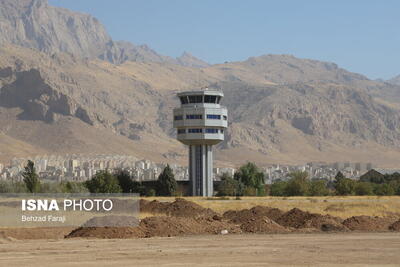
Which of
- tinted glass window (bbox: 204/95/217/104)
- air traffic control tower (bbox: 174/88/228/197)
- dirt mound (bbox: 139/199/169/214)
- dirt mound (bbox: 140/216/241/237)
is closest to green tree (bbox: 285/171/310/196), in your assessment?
air traffic control tower (bbox: 174/88/228/197)

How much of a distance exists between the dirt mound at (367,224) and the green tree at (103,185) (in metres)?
62.4

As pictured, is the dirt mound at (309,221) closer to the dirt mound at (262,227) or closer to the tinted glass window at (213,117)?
the dirt mound at (262,227)

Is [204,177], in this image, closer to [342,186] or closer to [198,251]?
[342,186]

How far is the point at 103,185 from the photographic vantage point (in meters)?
116

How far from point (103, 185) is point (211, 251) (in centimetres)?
7817

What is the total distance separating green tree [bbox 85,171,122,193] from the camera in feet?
375

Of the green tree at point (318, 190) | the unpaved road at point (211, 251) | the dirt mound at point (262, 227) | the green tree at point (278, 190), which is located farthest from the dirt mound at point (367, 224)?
the green tree at point (278, 190)

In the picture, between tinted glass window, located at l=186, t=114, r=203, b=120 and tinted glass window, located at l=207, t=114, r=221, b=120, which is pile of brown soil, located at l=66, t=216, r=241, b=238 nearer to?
tinted glass window, located at l=186, t=114, r=203, b=120

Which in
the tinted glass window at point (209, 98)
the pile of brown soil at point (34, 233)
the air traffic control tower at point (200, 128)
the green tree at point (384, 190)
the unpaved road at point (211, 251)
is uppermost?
the tinted glass window at point (209, 98)

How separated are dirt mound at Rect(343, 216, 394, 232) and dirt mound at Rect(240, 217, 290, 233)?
4.54 meters

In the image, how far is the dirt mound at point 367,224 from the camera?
52688 millimetres

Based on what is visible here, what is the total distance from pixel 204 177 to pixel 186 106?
11567 millimetres

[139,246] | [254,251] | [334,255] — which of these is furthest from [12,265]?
[334,255]

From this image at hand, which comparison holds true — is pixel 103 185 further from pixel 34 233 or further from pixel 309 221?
pixel 34 233
